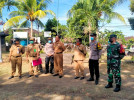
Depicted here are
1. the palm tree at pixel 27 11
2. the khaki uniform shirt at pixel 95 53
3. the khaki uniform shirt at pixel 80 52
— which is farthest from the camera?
the palm tree at pixel 27 11

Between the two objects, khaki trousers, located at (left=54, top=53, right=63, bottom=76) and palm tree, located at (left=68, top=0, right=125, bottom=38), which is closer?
khaki trousers, located at (left=54, top=53, right=63, bottom=76)

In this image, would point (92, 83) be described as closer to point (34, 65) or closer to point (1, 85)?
point (34, 65)

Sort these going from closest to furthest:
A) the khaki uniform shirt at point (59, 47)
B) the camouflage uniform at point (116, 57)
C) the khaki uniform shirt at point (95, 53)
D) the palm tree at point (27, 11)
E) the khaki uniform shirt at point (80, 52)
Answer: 1. the camouflage uniform at point (116, 57)
2. the khaki uniform shirt at point (95, 53)
3. the khaki uniform shirt at point (80, 52)
4. the khaki uniform shirt at point (59, 47)
5. the palm tree at point (27, 11)

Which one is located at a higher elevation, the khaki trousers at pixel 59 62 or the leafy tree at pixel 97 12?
the leafy tree at pixel 97 12

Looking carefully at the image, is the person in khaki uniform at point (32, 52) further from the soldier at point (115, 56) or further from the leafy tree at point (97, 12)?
the leafy tree at point (97, 12)

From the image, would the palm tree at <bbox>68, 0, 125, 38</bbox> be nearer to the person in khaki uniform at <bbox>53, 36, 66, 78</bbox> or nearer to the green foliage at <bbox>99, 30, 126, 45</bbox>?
the green foliage at <bbox>99, 30, 126, 45</bbox>

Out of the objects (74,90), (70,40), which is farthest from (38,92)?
(70,40)

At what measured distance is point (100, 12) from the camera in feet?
43.4

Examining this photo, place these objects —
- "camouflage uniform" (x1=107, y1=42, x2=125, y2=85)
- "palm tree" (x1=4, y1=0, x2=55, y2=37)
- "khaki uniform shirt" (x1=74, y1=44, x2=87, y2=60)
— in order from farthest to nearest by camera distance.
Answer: "palm tree" (x1=4, y1=0, x2=55, y2=37) < "khaki uniform shirt" (x1=74, y1=44, x2=87, y2=60) < "camouflage uniform" (x1=107, y1=42, x2=125, y2=85)

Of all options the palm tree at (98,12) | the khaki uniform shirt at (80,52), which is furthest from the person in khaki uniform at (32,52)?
the palm tree at (98,12)

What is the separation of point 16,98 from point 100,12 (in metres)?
11.7

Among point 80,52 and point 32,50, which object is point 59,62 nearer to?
point 80,52

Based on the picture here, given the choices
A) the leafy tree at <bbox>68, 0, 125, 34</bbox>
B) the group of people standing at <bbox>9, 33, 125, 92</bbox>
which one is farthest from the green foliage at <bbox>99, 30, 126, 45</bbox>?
the group of people standing at <bbox>9, 33, 125, 92</bbox>

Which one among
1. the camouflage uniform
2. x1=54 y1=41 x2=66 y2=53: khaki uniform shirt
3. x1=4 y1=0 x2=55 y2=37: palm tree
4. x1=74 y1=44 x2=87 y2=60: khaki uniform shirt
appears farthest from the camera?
x1=4 y1=0 x2=55 y2=37: palm tree
